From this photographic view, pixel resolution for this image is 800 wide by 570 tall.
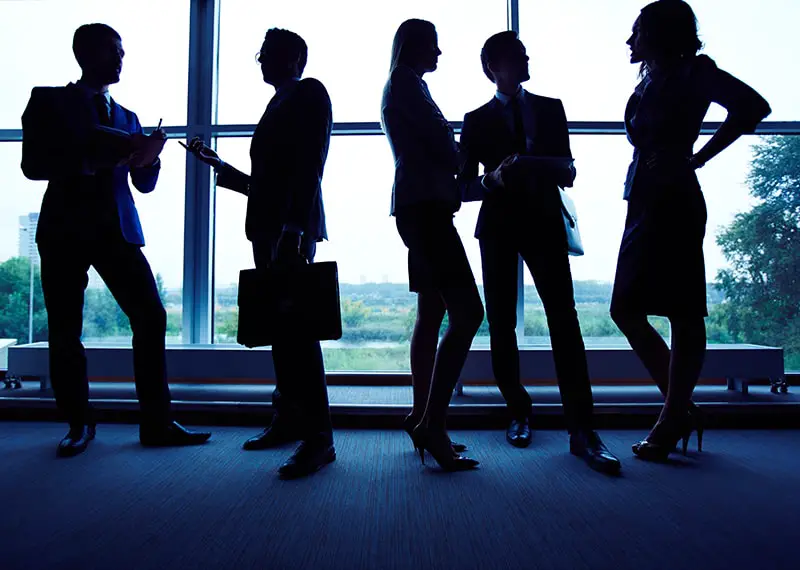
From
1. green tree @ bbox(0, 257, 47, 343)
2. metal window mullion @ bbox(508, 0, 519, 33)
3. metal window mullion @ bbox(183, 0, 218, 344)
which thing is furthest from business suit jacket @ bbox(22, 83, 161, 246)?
metal window mullion @ bbox(508, 0, 519, 33)

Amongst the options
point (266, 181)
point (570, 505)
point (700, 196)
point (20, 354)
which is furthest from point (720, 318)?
point (20, 354)

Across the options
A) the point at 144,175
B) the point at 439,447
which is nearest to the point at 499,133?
the point at 439,447

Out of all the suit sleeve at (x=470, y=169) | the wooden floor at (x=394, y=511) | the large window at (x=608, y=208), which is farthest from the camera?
the large window at (x=608, y=208)

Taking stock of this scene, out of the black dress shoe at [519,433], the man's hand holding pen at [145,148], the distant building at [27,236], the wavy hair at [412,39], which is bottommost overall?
the black dress shoe at [519,433]

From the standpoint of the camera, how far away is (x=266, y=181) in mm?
1670

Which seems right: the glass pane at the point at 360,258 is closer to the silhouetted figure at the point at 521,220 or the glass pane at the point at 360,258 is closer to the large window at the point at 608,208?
the large window at the point at 608,208

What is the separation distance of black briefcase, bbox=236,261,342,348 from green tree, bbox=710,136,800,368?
8.93ft

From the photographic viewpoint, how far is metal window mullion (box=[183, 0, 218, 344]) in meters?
3.25

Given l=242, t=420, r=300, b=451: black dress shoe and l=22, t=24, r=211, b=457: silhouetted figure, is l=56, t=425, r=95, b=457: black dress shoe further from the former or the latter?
l=242, t=420, r=300, b=451: black dress shoe

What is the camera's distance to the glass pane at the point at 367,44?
3146 mm

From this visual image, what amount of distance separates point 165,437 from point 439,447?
1.17 m

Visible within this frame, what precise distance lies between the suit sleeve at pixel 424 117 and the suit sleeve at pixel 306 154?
0.91 ft

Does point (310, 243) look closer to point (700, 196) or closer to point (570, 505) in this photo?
point (570, 505)

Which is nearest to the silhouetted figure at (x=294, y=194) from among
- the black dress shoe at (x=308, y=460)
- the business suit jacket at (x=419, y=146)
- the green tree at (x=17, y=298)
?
the black dress shoe at (x=308, y=460)
